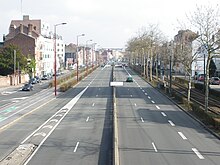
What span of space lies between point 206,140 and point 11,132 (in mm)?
14129

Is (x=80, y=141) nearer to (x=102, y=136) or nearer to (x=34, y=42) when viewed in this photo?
(x=102, y=136)

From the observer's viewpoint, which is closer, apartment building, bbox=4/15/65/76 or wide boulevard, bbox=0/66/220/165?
wide boulevard, bbox=0/66/220/165

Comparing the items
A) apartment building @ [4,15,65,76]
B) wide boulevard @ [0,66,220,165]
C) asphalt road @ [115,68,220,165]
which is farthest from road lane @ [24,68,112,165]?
apartment building @ [4,15,65,76]

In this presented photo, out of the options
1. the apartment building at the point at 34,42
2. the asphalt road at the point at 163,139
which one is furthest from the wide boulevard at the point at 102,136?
the apartment building at the point at 34,42

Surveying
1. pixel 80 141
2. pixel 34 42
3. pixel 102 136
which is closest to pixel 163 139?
pixel 102 136

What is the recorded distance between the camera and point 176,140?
28797mm

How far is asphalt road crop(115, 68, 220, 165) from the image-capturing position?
2280cm

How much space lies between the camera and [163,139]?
29078 millimetres

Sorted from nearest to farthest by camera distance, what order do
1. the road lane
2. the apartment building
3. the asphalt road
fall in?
the asphalt road → the road lane → the apartment building

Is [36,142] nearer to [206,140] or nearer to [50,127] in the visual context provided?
[50,127]

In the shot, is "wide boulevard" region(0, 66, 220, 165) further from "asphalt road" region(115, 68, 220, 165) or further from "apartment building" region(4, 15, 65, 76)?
"apartment building" region(4, 15, 65, 76)

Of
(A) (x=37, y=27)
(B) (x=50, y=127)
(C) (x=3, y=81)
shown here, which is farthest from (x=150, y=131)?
(A) (x=37, y=27)

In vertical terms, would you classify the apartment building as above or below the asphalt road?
above

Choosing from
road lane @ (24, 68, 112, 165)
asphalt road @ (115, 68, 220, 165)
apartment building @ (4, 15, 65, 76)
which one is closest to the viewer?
asphalt road @ (115, 68, 220, 165)
